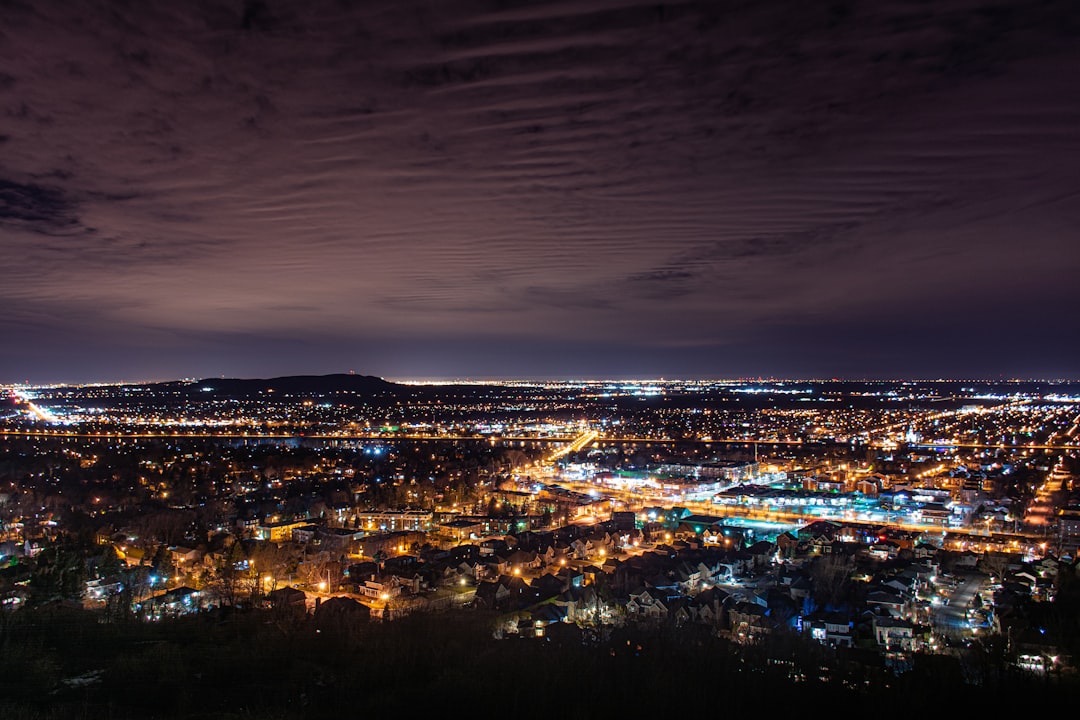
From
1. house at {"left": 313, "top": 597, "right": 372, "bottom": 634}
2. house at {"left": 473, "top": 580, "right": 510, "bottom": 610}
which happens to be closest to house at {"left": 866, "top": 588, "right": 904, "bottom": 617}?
house at {"left": 473, "top": 580, "right": 510, "bottom": 610}

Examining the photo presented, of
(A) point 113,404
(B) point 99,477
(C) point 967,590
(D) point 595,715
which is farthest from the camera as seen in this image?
(A) point 113,404

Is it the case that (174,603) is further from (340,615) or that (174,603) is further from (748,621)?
(748,621)

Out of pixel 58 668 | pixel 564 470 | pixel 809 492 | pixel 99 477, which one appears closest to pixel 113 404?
pixel 99 477

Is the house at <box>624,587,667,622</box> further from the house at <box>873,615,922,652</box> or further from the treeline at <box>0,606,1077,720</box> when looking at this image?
the house at <box>873,615,922,652</box>

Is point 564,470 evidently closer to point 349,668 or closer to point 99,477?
point 99,477

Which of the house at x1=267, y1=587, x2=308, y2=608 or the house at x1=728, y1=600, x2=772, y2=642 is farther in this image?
the house at x1=267, y1=587, x2=308, y2=608

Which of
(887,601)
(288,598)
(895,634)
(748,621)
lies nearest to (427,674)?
(288,598)

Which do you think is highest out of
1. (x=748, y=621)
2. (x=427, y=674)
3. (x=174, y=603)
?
(x=427, y=674)

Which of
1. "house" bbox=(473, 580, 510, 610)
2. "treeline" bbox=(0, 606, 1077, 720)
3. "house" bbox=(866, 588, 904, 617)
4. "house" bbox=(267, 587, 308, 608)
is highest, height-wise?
"treeline" bbox=(0, 606, 1077, 720)
